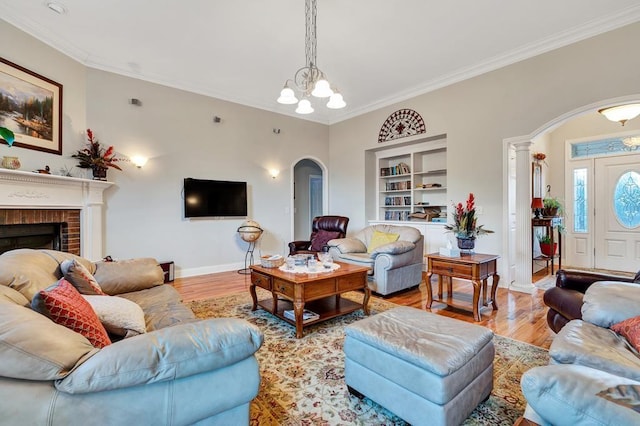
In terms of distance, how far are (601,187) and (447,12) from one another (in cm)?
460

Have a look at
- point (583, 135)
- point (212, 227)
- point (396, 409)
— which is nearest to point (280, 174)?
point (212, 227)

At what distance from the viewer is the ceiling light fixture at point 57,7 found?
303cm

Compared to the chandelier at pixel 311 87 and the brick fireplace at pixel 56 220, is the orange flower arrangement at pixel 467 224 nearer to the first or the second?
the chandelier at pixel 311 87

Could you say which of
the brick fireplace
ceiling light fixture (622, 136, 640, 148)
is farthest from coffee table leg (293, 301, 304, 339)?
ceiling light fixture (622, 136, 640, 148)

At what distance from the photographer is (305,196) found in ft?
27.1

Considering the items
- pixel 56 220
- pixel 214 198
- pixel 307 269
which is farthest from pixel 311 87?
pixel 56 220

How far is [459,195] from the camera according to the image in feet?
15.6

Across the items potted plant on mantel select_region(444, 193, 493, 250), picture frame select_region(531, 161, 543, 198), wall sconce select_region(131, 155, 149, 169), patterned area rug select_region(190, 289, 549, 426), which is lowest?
patterned area rug select_region(190, 289, 549, 426)

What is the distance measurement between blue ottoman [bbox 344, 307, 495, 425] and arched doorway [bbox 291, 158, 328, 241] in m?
6.26

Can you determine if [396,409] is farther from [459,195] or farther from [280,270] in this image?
[459,195]

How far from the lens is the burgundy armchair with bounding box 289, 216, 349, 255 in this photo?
523 centimetres

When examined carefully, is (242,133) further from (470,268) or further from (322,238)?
(470,268)

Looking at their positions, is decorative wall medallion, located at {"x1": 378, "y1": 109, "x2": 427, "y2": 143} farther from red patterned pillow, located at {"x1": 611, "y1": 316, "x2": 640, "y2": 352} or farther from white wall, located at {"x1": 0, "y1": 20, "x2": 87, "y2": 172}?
white wall, located at {"x1": 0, "y1": 20, "x2": 87, "y2": 172}

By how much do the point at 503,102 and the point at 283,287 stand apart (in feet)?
12.9
